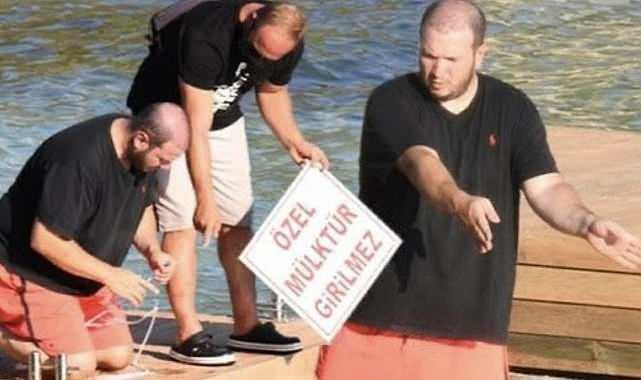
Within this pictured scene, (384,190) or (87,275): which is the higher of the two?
(384,190)

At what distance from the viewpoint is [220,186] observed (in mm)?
7117

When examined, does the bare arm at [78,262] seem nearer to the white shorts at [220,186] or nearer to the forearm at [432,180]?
the white shorts at [220,186]

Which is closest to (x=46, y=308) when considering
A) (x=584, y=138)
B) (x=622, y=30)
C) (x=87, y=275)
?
(x=87, y=275)

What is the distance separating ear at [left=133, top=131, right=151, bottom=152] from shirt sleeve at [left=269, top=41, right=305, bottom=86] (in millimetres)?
696

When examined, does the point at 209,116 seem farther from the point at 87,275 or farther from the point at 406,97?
the point at 406,97

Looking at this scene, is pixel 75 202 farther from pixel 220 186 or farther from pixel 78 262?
pixel 220 186

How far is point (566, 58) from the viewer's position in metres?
17.3

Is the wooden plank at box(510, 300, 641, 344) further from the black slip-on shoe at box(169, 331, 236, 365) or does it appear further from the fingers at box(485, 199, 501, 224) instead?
the fingers at box(485, 199, 501, 224)

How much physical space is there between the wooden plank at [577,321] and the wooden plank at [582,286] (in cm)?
4

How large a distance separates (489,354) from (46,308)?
5.77 ft

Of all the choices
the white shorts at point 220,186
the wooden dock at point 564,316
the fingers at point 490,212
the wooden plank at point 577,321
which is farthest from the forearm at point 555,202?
the wooden plank at point 577,321

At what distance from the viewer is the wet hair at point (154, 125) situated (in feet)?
20.4

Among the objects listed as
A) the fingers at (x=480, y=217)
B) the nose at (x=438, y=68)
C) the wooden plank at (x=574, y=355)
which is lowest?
the wooden plank at (x=574, y=355)

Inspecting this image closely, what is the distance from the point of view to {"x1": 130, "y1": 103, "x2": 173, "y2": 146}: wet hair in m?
6.23
